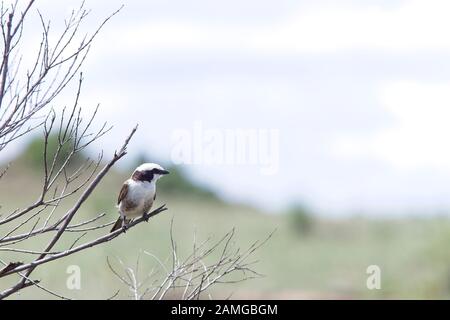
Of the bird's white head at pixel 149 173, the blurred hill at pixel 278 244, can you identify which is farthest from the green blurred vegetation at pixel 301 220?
the bird's white head at pixel 149 173

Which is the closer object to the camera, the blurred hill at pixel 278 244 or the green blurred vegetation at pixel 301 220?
the blurred hill at pixel 278 244

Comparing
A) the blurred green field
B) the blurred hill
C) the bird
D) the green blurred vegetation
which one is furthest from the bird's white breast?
the green blurred vegetation

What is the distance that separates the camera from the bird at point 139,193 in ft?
23.2

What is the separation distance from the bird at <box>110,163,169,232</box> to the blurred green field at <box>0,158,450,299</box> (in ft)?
54.4

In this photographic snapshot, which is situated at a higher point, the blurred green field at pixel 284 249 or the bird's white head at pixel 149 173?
the bird's white head at pixel 149 173

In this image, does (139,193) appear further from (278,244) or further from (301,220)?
(301,220)

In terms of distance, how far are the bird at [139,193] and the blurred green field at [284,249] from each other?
1659cm

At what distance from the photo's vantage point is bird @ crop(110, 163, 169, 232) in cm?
708

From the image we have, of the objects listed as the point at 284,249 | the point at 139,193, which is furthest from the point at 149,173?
the point at 284,249

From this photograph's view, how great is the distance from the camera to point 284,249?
3962 centimetres

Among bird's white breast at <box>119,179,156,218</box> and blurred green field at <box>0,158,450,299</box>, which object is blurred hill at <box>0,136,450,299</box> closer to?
blurred green field at <box>0,158,450,299</box>

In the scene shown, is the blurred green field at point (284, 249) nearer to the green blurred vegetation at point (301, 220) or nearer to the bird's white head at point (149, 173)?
the green blurred vegetation at point (301, 220)

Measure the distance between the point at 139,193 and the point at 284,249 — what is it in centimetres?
3279
